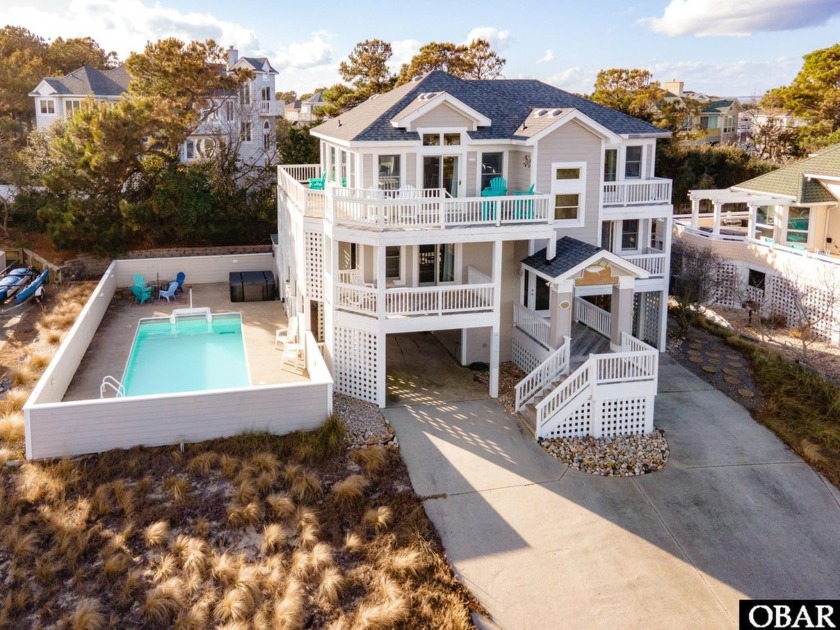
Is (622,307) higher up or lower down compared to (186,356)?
higher up

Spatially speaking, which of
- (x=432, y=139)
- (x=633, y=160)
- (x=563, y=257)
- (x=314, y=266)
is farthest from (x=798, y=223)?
(x=314, y=266)

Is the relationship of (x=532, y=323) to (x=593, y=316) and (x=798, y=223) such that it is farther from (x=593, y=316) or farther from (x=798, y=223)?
(x=798, y=223)

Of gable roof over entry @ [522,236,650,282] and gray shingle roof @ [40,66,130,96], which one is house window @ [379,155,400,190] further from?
gray shingle roof @ [40,66,130,96]

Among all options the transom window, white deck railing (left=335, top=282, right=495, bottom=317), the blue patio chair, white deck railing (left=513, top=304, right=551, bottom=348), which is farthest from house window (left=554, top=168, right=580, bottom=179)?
the blue patio chair

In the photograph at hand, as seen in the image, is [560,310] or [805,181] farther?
[805,181]

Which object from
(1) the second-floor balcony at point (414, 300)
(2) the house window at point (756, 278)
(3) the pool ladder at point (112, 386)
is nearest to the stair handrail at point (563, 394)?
(1) the second-floor balcony at point (414, 300)
